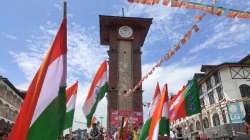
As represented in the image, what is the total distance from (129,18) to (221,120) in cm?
1990

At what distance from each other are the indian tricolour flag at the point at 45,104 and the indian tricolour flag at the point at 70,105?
462 cm

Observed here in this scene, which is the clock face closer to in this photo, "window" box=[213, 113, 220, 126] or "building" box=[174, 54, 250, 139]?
"building" box=[174, 54, 250, 139]

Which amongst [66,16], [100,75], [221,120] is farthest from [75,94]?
[221,120]

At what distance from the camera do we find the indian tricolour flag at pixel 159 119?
793 cm

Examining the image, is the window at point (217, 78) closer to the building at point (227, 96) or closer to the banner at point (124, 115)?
the building at point (227, 96)

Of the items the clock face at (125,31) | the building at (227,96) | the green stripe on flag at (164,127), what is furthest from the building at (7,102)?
the green stripe on flag at (164,127)

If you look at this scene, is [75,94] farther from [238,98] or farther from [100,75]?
[238,98]

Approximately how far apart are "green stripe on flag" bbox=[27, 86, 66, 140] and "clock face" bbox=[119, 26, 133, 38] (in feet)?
124

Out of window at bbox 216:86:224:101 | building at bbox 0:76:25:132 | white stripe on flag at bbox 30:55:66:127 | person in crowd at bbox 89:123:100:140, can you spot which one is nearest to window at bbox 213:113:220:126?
window at bbox 216:86:224:101

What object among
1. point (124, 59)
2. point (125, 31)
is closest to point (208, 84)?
point (124, 59)

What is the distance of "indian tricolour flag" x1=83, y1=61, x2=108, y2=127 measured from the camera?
11.8 m

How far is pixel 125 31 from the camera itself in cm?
4284

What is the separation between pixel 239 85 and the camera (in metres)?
35.8

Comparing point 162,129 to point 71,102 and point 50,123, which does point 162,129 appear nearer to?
point 71,102
